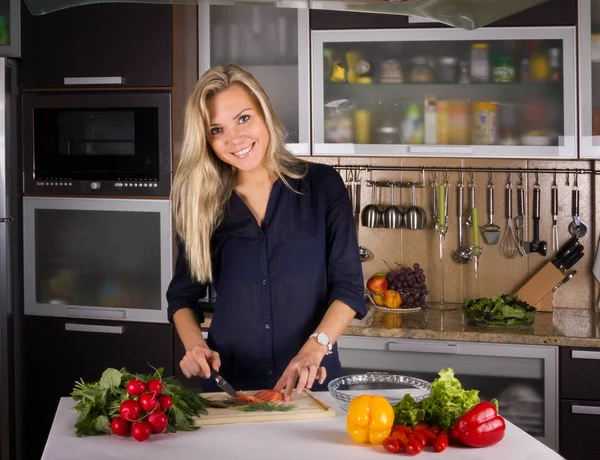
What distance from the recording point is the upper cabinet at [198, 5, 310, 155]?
349cm

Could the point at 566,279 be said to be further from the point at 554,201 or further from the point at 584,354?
the point at 584,354

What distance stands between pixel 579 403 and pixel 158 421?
6.25 ft

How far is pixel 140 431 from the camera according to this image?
1694 mm

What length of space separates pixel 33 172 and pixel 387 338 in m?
1.65

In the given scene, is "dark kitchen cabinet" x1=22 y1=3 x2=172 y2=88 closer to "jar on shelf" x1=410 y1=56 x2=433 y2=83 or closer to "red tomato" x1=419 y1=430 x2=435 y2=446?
"jar on shelf" x1=410 y1=56 x2=433 y2=83

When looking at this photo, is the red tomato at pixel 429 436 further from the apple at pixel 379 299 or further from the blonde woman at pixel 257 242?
the apple at pixel 379 299

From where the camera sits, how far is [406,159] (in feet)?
12.3

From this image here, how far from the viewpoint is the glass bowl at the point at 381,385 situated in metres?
1.96

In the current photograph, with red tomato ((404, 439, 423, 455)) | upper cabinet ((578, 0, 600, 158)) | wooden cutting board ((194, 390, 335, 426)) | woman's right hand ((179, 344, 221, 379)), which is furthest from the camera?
upper cabinet ((578, 0, 600, 158))

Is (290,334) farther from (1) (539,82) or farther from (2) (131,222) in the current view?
(1) (539,82)

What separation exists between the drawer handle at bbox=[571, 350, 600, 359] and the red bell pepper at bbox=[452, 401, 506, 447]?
4.95 ft

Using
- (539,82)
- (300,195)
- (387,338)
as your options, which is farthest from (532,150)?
(300,195)

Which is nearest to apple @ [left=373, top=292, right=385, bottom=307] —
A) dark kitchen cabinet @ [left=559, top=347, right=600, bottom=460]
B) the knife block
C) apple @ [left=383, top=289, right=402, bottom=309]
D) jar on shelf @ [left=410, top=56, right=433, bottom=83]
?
apple @ [left=383, top=289, right=402, bottom=309]

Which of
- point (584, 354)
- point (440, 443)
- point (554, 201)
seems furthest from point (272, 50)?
point (440, 443)
